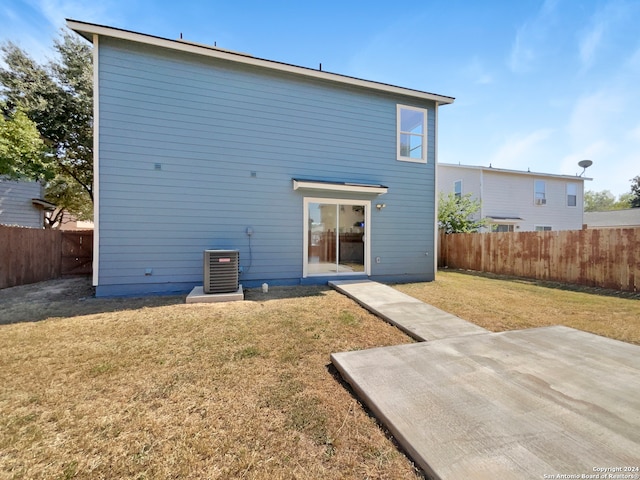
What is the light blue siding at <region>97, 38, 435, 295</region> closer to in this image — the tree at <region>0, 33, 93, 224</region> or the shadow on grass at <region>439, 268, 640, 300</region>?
the shadow on grass at <region>439, 268, 640, 300</region>

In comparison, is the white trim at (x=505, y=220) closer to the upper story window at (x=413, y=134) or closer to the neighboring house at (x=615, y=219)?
the upper story window at (x=413, y=134)

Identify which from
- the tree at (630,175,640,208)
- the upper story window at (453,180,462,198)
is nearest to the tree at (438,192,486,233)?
the upper story window at (453,180,462,198)

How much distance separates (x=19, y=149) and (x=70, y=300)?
4070mm

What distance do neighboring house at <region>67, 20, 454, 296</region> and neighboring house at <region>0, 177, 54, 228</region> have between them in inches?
325

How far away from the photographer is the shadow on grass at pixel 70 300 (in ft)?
15.5

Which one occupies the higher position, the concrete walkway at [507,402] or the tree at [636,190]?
the tree at [636,190]

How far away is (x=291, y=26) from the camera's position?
302 inches

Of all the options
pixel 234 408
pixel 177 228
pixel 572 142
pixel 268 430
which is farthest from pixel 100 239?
pixel 572 142

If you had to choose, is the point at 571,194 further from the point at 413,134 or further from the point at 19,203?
the point at 19,203

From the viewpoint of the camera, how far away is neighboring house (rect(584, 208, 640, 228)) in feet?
65.4

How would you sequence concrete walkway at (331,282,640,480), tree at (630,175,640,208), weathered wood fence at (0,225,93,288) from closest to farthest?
concrete walkway at (331,282,640,480) → weathered wood fence at (0,225,93,288) → tree at (630,175,640,208)

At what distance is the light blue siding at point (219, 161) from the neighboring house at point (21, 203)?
8.22 metres

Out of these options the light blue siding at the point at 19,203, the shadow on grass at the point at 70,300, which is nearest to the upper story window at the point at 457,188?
the shadow on grass at the point at 70,300

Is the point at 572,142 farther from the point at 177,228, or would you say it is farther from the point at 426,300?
the point at 177,228
